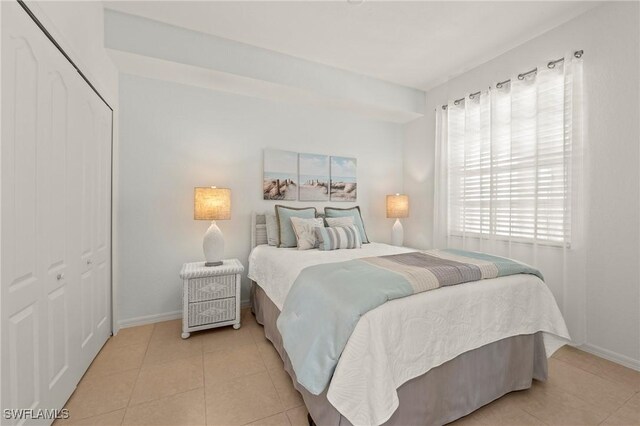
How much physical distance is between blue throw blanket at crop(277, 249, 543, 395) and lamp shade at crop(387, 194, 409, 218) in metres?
1.91

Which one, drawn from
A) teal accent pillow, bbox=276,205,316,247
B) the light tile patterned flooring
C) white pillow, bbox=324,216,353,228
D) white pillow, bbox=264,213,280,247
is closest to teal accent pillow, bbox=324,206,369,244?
white pillow, bbox=324,216,353,228

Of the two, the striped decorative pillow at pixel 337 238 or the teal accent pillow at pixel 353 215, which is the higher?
the teal accent pillow at pixel 353 215

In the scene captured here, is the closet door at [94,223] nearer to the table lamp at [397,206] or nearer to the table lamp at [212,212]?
the table lamp at [212,212]

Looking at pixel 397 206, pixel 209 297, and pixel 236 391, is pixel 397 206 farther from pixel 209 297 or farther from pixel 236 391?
pixel 236 391

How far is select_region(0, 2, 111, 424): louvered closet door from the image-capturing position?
3.69 ft

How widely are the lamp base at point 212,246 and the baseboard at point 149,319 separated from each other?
0.74m

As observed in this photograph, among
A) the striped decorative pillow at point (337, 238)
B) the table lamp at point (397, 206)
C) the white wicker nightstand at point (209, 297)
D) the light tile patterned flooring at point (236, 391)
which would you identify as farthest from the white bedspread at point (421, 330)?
the table lamp at point (397, 206)

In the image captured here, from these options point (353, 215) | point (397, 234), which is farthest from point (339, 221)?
point (397, 234)

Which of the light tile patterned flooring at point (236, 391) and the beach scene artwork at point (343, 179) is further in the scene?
the beach scene artwork at point (343, 179)

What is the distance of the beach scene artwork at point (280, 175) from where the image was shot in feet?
10.6

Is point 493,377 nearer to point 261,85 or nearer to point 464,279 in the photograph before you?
point 464,279

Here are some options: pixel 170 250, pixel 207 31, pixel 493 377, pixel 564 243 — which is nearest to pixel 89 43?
pixel 207 31

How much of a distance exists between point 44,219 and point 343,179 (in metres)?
2.94

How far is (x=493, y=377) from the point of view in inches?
63.7
